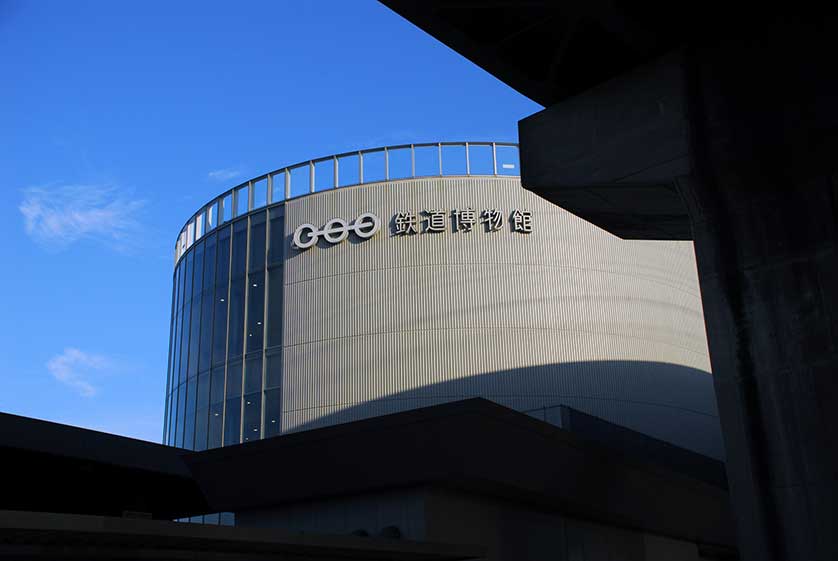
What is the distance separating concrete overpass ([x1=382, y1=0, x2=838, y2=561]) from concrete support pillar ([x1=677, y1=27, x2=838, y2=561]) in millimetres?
26

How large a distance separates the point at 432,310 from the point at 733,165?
2411cm

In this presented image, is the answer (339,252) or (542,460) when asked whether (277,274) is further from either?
(542,460)

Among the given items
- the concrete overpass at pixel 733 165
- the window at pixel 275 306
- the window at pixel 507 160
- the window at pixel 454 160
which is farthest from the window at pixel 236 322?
the concrete overpass at pixel 733 165

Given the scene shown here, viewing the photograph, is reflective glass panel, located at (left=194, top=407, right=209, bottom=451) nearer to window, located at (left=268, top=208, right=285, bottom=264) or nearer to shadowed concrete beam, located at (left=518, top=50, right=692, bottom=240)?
window, located at (left=268, top=208, right=285, bottom=264)

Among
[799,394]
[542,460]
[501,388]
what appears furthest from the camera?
[501,388]

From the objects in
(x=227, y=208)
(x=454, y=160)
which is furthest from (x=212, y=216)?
(x=454, y=160)

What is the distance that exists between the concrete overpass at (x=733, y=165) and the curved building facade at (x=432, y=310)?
61.2 feet

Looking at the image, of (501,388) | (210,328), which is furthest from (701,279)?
(210,328)

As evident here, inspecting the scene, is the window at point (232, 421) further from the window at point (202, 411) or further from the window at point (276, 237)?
the window at point (276, 237)

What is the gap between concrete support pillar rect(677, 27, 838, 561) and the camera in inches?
627
